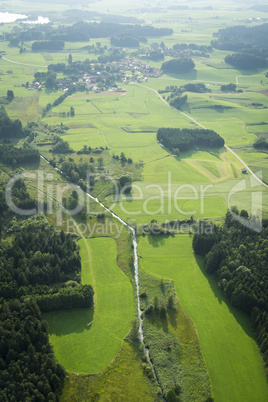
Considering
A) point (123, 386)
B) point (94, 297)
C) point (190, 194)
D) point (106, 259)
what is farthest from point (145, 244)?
point (123, 386)

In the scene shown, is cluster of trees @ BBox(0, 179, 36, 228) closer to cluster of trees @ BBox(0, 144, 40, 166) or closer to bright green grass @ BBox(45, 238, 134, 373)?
cluster of trees @ BBox(0, 144, 40, 166)

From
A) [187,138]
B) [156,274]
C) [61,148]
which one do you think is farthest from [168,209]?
[61,148]

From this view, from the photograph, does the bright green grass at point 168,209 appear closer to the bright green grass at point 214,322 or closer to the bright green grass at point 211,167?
the bright green grass at point 214,322

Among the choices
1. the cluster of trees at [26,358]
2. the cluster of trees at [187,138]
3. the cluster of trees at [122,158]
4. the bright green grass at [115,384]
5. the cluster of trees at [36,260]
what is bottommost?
the bright green grass at [115,384]

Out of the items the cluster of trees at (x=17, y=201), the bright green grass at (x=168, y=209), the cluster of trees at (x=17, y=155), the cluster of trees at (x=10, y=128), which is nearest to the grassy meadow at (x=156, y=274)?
the bright green grass at (x=168, y=209)

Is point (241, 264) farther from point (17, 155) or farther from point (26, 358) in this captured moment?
point (17, 155)

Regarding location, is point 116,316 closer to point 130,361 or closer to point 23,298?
point 130,361
